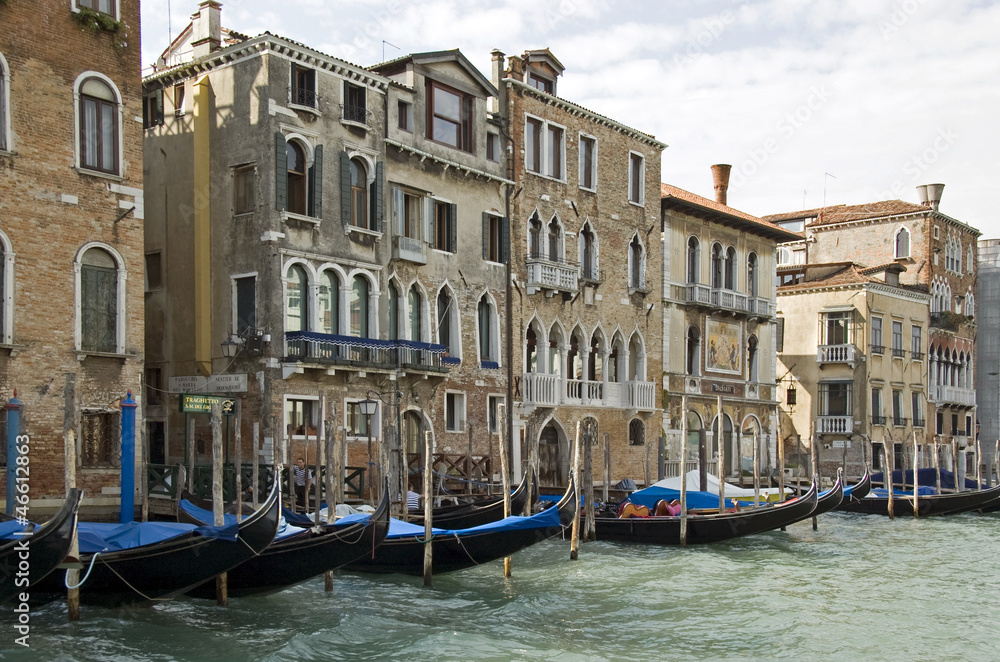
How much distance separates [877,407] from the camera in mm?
29750

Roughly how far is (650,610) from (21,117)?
883 cm

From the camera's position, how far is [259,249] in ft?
53.0

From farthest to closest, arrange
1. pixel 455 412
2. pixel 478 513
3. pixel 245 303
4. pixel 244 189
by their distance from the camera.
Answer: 1. pixel 455 412
2. pixel 244 189
3. pixel 245 303
4. pixel 478 513

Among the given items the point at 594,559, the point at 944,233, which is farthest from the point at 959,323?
the point at 594,559

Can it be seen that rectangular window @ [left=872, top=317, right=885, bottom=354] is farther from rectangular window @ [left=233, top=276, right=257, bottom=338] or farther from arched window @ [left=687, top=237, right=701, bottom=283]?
rectangular window @ [left=233, top=276, right=257, bottom=338]

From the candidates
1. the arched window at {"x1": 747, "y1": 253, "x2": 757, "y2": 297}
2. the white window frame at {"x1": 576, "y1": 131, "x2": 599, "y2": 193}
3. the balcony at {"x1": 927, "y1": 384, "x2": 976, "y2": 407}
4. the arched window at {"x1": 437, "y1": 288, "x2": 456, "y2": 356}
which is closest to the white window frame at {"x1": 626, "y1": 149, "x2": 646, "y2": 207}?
the white window frame at {"x1": 576, "y1": 131, "x2": 599, "y2": 193}

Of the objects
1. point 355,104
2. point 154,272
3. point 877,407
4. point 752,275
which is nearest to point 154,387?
point 154,272

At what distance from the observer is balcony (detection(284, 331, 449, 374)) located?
16094mm

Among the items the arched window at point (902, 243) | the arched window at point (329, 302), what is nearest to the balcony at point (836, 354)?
the arched window at point (902, 243)


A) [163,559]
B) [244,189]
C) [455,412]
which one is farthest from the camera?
[455,412]

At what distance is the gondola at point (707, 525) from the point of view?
15.9m

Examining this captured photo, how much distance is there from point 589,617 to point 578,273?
11047 millimetres

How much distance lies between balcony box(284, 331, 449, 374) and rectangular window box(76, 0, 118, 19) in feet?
15.6

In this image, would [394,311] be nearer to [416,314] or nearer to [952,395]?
[416,314]
